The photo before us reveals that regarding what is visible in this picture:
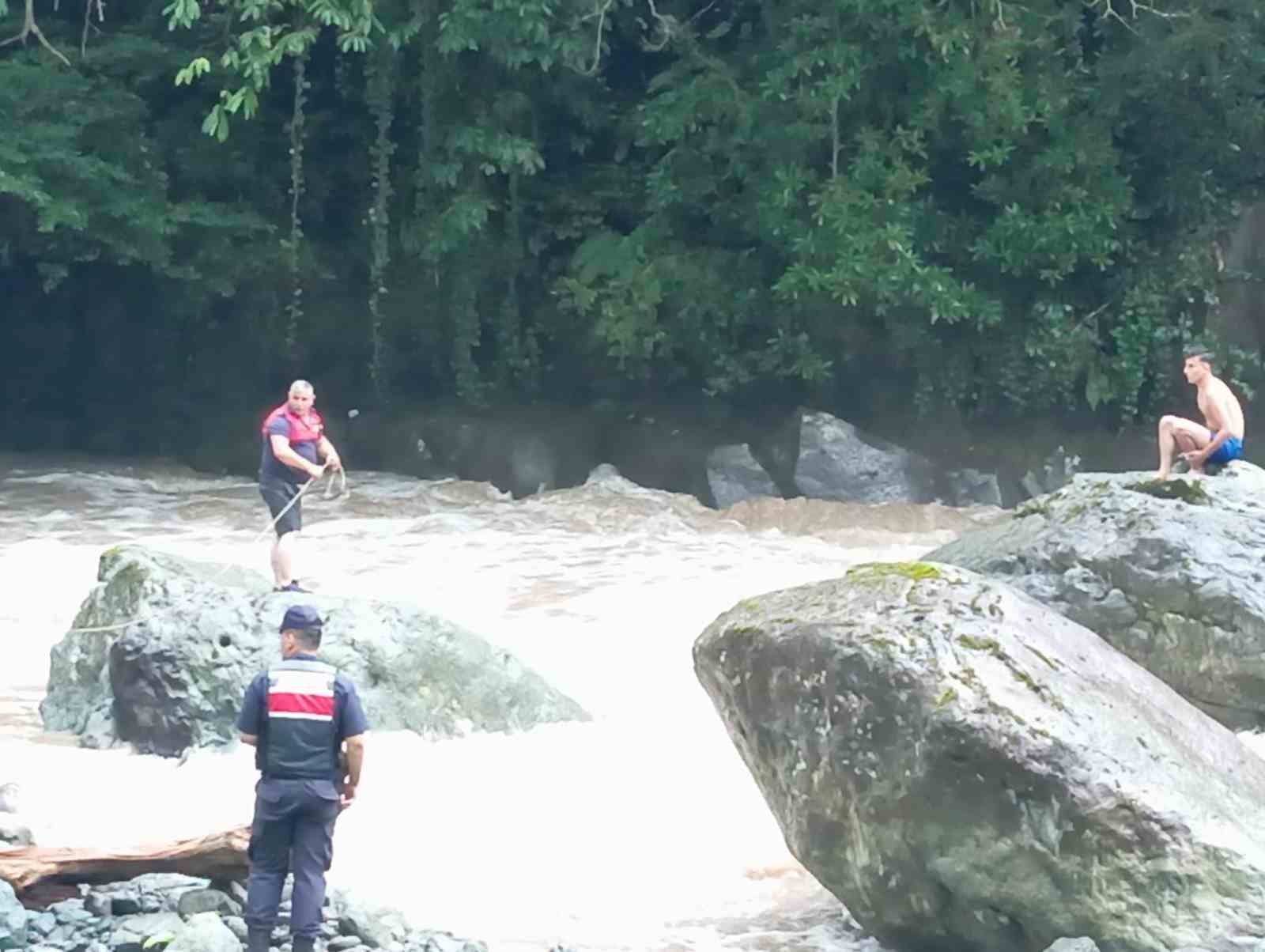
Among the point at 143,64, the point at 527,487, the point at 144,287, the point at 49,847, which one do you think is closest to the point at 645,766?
the point at 49,847

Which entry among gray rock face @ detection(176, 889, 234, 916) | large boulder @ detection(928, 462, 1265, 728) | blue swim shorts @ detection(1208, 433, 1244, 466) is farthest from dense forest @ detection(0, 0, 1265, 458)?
gray rock face @ detection(176, 889, 234, 916)

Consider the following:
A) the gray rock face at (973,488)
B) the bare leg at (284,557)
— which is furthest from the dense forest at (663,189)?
the bare leg at (284,557)

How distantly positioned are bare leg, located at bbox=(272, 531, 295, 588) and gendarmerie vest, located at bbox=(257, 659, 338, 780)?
17.0ft

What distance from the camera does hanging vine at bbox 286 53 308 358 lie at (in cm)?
2079

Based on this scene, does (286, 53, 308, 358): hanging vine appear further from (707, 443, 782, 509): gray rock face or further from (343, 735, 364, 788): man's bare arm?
(343, 735, 364, 788): man's bare arm

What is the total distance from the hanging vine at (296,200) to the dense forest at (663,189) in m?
0.05

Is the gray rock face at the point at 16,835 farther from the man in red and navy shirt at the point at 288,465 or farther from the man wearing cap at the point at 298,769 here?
the man in red and navy shirt at the point at 288,465

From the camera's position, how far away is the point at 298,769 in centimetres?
555

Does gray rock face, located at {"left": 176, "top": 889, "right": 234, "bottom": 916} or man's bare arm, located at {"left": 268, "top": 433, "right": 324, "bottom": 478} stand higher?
man's bare arm, located at {"left": 268, "top": 433, "right": 324, "bottom": 478}

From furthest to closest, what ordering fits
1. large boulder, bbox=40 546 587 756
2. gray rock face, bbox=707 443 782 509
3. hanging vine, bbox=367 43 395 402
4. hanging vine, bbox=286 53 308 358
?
hanging vine, bbox=286 53 308 358, hanging vine, bbox=367 43 395 402, gray rock face, bbox=707 443 782 509, large boulder, bbox=40 546 587 756

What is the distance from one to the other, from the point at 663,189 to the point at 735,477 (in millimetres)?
3120

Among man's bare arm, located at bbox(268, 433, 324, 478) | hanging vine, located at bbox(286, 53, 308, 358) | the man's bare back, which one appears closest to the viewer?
man's bare arm, located at bbox(268, 433, 324, 478)

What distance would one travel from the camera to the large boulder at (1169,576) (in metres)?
9.28

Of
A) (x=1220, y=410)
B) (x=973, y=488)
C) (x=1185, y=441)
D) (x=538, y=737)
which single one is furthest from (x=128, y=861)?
(x=973, y=488)
